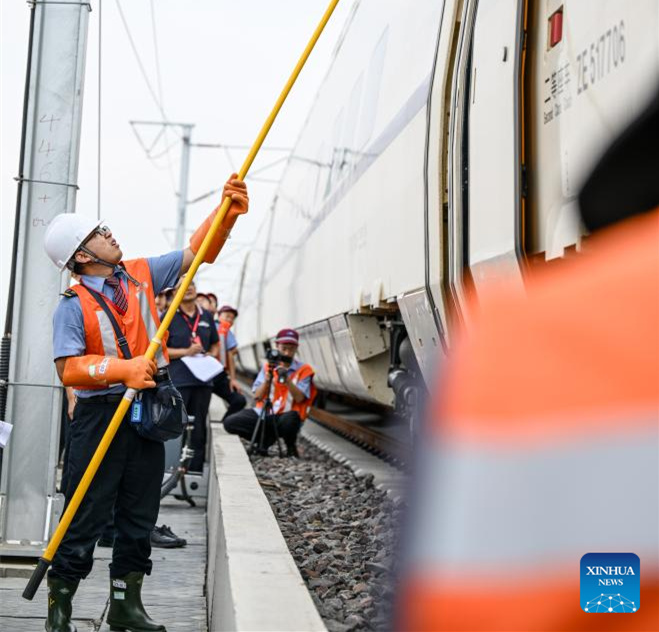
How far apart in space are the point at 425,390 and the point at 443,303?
6.42ft

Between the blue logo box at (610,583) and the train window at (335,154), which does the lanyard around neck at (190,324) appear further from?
the blue logo box at (610,583)

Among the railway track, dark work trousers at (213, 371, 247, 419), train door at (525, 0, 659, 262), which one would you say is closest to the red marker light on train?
train door at (525, 0, 659, 262)

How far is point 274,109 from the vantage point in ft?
14.0

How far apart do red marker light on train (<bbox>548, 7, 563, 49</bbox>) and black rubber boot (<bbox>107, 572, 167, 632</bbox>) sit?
2.56m

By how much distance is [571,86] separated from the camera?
3.61 m

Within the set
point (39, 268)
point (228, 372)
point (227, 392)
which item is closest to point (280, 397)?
point (228, 372)

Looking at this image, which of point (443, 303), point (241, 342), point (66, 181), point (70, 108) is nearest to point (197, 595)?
point (443, 303)

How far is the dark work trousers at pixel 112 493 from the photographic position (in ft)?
13.1

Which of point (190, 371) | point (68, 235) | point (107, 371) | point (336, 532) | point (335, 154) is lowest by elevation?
point (336, 532)

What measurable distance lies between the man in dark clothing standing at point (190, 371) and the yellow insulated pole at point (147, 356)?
12.6ft

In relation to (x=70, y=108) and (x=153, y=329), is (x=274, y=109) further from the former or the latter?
(x=70, y=108)

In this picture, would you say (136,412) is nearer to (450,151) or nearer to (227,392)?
(450,151)

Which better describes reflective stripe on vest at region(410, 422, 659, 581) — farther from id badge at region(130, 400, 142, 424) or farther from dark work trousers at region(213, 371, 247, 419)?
dark work trousers at region(213, 371, 247, 419)

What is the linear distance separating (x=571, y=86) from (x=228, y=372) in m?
7.75
